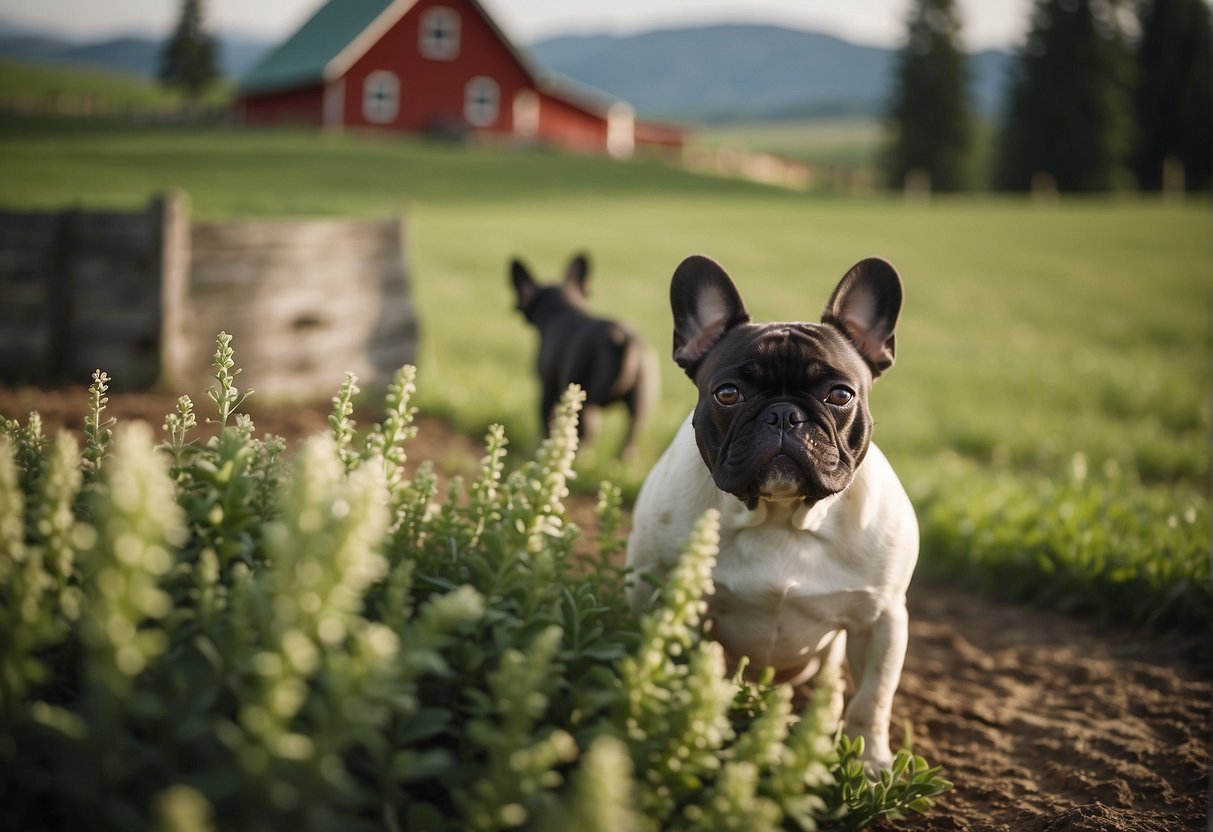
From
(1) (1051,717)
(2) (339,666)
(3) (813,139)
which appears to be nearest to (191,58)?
(1) (1051,717)

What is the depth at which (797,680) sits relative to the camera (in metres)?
3.58

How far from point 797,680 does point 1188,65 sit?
7204 centimetres

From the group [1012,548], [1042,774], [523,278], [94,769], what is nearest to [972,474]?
[1012,548]

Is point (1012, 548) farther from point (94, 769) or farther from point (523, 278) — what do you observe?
point (94, 769)

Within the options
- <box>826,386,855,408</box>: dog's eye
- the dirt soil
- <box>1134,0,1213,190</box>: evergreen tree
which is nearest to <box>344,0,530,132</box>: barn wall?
the dirt soil

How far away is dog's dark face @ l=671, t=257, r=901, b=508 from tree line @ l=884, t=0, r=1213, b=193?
55278mm

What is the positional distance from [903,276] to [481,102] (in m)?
26.2

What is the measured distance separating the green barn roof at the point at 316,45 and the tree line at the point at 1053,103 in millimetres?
31370

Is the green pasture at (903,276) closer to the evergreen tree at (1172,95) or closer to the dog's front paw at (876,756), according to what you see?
the dog's front paw at (876,756)

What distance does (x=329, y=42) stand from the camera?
126ft

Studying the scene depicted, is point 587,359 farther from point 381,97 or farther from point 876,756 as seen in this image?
point 381,97

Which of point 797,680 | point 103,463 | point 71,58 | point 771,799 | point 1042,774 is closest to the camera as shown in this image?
point 771,799

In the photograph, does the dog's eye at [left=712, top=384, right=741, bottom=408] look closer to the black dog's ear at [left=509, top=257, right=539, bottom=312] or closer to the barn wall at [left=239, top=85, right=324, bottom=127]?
the black dog's ear at [left=509, top=257, right=539, bottom=312]

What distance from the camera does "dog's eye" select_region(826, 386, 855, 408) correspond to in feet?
9.77
